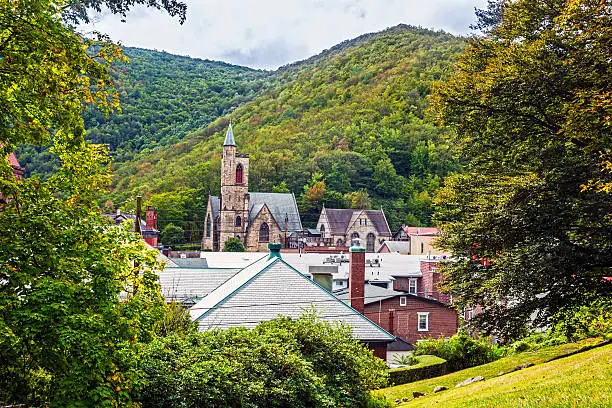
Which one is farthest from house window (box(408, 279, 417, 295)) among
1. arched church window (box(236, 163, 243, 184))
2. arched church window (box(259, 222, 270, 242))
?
arched church window (box(236, 163, 243, 184))

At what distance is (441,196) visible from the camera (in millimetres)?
24141

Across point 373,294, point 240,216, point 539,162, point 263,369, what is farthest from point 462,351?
point 240,216

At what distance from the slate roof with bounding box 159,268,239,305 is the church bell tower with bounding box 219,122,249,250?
69360 mm

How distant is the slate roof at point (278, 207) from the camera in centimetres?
10688

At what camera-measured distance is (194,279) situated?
1362 inches

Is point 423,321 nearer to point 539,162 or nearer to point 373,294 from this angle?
point 373,294

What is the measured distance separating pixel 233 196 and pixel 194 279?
233 ft

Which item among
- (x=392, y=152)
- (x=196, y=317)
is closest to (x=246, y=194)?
(x=392, y=152)

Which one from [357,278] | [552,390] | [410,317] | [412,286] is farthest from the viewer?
[412,286]

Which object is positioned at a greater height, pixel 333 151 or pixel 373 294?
pixel 333 151

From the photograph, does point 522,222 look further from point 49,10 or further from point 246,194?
point 246,194

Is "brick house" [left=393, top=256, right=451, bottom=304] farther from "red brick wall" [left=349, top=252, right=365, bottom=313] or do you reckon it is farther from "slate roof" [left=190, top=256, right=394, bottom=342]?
"slate roof" [left=190, top=256, right=394, bottom=342]

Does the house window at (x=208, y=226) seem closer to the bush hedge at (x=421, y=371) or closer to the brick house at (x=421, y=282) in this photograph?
Result: the brick house at (x=421, y=282)

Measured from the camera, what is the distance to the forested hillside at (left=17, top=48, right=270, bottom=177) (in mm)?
121500
